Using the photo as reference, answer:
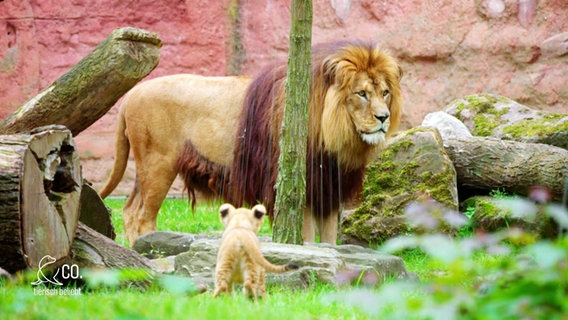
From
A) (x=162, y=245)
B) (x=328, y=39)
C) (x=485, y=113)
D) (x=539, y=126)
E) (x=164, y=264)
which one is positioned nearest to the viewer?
(x=164, y=264)

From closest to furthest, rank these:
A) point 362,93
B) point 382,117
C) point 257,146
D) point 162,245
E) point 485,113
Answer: point 162,245, point 382,117, point 362,93, point 257,146, point 485,113

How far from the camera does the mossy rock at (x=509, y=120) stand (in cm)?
970

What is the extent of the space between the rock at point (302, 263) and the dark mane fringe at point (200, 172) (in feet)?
9.59

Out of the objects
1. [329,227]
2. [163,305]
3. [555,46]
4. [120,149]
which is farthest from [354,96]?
[555,46]

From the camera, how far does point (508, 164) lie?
905 cm

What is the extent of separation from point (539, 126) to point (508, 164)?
109 centimetres

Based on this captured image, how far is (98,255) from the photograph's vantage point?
5.95 metres

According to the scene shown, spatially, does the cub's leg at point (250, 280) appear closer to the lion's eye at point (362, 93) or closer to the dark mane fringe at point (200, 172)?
the lion's eye at point (362, 93)

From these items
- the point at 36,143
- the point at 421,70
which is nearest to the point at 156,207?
the point at 36,143

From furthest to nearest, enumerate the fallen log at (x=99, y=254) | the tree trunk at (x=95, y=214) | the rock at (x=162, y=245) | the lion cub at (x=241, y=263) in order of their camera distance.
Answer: the rock at (x=162, y=245) < the tree trunk at (x=95, y=214) < the fallen log at (x=99, y=254) < the lion cub at (x=241, y=263)

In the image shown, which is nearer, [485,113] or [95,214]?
[95,214]

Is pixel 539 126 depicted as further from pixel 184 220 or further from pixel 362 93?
pixel 184 220

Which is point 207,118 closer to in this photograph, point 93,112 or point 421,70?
point 93,112

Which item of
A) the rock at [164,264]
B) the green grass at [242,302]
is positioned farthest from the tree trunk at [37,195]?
the rock at [164,264]
